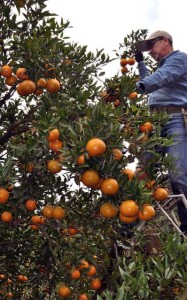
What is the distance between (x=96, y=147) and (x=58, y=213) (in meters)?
0.77

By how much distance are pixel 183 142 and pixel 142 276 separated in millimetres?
1680

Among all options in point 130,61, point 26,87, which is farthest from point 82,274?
point 130,61

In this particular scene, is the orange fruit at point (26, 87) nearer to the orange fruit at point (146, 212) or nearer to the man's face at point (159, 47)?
the orange fruit at point (146, 212)

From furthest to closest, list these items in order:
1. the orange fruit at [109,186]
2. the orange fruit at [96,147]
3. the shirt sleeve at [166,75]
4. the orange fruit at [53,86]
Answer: the shirt sleeve at [166,75] < the orange fruit at [53,86] < the orange fruit at [109,186] < the orange fruit at [96,147]

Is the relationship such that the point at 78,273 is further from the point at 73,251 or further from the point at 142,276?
the point at 142,276

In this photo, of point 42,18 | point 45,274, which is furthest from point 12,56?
point 45,274

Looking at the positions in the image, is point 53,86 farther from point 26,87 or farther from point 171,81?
point 171,81

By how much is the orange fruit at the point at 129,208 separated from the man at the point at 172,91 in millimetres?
879

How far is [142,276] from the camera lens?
1.97 m

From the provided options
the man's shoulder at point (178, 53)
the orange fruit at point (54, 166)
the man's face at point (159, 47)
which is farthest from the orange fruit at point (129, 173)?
the man's face at point (159, 47)

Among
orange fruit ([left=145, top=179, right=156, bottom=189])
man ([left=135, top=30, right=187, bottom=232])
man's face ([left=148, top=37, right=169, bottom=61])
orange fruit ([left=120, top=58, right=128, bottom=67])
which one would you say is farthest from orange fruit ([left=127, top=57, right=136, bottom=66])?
orange fruit ([left=145, top=179, right=156, bottom=189])

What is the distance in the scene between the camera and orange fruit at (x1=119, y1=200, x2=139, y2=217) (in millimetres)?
2348

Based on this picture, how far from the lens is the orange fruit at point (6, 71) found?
3.04m

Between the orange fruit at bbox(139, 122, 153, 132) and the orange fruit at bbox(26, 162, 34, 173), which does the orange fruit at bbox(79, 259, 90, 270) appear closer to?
the orange fruit at bbox(26, 162, 34, 173)
